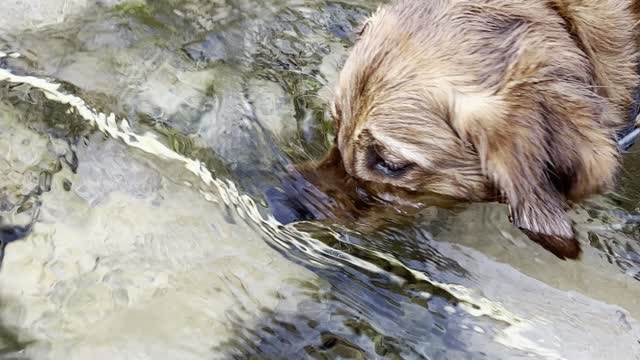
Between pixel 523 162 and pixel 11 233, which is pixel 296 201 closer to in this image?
pixel 523 162

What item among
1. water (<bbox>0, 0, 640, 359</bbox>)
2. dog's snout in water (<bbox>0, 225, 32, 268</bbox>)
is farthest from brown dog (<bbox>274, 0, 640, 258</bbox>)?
dog's snout in water (<bbox>0, 225, 32, 268</bbox>)

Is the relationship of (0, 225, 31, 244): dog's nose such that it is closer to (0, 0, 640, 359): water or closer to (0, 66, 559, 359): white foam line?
(0, 0, 640, 359): water

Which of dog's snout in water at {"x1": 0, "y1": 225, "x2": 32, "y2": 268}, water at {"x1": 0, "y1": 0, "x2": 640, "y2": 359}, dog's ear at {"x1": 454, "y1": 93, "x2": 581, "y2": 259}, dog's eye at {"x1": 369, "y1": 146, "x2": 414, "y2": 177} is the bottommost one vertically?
dog's snout in water at {"x1": 0, "y1": 225, "x2": 32, "y2": 268}

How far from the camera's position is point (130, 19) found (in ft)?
12.3

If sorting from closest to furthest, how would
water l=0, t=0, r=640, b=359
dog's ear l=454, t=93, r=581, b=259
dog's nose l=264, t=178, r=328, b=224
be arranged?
dog's ear l=454, t=93, r=581, b=259 → water l=0, t=0, r=640, b=359 → dog's nose l=264, t=178, r=328, b=224

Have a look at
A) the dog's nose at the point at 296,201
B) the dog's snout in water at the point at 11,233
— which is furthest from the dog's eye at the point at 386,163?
the dog's snout in water at the point at 11,233

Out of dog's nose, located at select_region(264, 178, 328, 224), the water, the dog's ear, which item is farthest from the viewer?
dog's nose, located at select_region(264, 178, 328, 224)

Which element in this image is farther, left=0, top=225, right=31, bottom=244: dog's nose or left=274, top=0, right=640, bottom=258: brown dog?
left=0, top=225, right=31, bottom=244: dog's nose

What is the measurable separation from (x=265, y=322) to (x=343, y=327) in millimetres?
271

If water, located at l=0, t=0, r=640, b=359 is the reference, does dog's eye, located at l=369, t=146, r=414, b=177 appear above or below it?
above

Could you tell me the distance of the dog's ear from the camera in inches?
101

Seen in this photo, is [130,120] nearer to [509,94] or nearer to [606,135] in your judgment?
[509,94]

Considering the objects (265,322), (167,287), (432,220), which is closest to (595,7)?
(432,220)

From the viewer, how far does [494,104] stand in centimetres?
261
